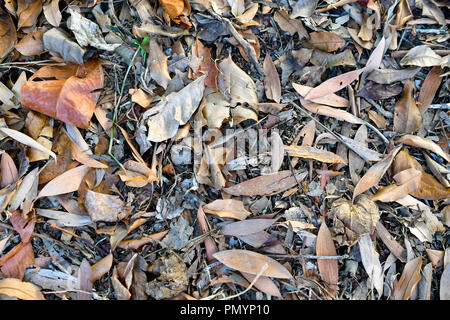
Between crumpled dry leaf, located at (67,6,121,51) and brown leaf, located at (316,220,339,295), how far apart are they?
96 cm

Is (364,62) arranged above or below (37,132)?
above

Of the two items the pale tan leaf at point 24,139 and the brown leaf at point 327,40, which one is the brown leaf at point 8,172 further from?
the brown leaf at point 327,40

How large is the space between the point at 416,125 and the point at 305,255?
618 millimetres

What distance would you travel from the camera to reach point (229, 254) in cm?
120

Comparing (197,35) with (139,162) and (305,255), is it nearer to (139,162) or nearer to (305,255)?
(139,162)

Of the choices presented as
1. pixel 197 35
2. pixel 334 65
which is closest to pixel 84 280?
pixel 197 35

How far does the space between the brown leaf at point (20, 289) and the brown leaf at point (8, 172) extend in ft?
1.07

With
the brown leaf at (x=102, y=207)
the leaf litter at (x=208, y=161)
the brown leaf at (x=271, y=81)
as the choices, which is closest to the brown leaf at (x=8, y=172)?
the leaf litter at (x=208, y=161)

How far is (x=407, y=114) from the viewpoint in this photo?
1.29 m

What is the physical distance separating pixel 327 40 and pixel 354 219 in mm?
650

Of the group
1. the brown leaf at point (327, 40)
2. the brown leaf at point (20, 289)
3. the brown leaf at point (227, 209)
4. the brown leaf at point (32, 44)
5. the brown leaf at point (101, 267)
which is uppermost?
the brown leaf at point (32, 44)

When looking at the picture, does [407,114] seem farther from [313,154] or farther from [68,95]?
[68,95]

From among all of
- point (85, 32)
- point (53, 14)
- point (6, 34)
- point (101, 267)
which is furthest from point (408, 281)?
point (6, 34)

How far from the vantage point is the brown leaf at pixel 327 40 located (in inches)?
51.0
